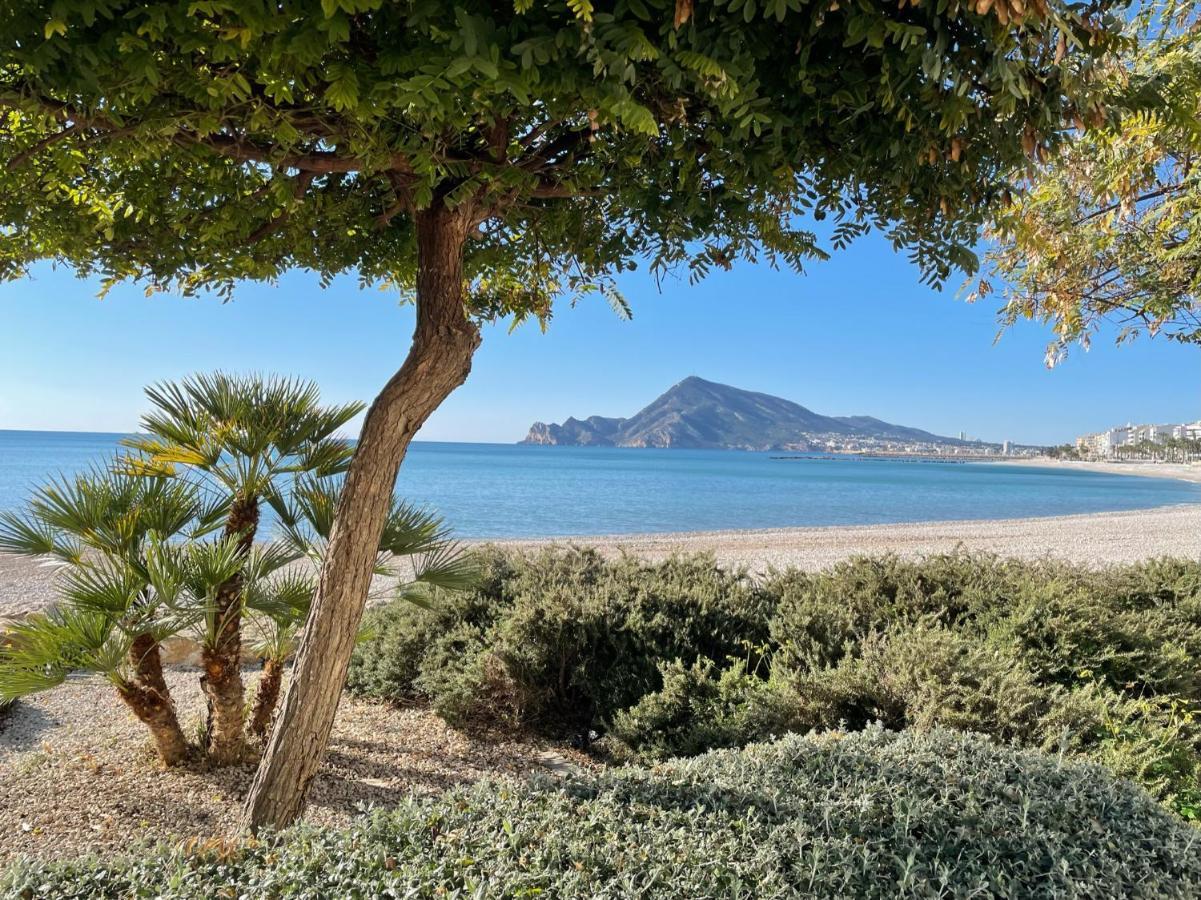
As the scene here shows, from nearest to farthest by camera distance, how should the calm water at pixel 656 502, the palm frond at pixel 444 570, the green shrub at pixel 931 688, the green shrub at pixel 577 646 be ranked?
the green shrub at pixel 931 688
the palm frond at pixel 444 570
the green shrub at pixel 577 646
the calm water at pixel 656 502

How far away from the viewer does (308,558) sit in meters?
4.16

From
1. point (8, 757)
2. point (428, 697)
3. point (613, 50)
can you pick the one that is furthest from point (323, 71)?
point (8, 757)

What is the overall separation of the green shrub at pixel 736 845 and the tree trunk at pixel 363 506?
1.76 ft

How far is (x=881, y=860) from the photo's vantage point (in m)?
1.99

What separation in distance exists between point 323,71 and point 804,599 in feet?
14.9

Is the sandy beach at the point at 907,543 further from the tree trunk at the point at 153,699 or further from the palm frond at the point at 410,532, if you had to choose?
the palm frond at the point at 410,532

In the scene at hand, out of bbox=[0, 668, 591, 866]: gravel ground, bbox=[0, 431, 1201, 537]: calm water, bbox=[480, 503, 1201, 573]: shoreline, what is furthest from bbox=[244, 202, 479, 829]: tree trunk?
bbox=[0, 431, 1201, 537]: calm water

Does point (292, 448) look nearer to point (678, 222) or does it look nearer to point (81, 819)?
point (81, 819)

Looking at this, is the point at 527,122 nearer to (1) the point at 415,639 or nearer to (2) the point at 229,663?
(2) the point at 229,663

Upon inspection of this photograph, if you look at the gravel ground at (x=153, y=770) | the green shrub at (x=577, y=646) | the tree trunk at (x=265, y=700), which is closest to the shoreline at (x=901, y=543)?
the gravel ground at (x=153, y=770)

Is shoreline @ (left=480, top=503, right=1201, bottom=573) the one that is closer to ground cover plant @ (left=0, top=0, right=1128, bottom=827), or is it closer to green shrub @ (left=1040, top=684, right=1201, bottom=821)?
green shrub @ (left=1040, top=684, right=1201, bottom=821)

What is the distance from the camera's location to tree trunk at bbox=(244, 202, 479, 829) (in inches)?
115

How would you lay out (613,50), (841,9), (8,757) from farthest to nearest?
(8,757)
(841,9)
(613,50)

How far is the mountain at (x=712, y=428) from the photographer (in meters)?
188
